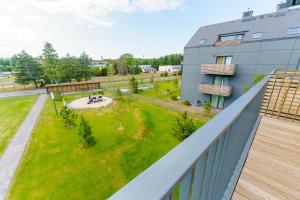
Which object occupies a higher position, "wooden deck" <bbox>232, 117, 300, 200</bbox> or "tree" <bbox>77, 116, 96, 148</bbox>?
"wooden deck" <bbox>232, 117, 300, 200</bbox>

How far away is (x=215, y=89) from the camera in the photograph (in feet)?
46.0

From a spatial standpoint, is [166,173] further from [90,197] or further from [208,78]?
[208,78]

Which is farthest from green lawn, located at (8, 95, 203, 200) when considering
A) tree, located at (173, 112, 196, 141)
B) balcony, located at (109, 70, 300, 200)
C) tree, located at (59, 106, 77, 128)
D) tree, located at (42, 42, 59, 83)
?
tree, located at (42, 42, 59, 83)

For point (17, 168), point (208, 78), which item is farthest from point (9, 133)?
point (208, 78)

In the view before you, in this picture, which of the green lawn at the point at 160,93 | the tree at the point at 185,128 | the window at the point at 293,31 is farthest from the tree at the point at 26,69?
the window at the point at 293,31

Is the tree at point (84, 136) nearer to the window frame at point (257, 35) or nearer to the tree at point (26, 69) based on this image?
the window frame at point (257, 35)

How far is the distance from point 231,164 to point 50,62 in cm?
3512

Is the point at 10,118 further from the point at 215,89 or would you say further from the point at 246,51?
the point at 246,51

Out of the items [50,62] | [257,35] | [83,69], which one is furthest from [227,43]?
[50,62]

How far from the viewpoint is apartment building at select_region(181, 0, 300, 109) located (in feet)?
35.2

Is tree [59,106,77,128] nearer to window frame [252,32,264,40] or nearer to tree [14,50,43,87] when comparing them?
window frame [252,32,264,40]

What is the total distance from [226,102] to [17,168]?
17.0m

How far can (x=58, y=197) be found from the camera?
534 cm

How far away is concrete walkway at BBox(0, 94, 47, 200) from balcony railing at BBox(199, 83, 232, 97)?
624 inches
